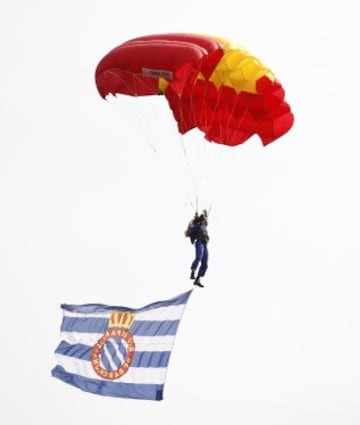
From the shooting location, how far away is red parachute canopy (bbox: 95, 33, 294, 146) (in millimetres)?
42938

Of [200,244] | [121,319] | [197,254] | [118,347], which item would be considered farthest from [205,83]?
[118,347]

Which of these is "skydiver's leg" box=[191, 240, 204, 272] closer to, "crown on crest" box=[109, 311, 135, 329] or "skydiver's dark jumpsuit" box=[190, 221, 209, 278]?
"skydiver's dark jumpsuit" box=[190, 221, 209, 278]

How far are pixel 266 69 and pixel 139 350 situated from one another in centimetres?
760

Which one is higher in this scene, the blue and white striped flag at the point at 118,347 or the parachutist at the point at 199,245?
the parachutist at the point at 199,245

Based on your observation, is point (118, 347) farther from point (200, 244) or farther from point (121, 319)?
point (200, 244)

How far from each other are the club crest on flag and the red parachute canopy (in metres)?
5.51

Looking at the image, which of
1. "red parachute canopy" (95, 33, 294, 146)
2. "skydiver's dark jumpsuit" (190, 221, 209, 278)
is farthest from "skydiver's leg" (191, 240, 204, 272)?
"red parachute canopy" (95, 33, 294, 146)

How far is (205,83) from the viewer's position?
44.5 meters

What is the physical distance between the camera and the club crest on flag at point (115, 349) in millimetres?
42188

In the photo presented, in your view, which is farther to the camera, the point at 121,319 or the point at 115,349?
the point at 121,319

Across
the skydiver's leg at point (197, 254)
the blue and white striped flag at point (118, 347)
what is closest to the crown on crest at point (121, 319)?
the blue and white striped flag at point (118, 347)

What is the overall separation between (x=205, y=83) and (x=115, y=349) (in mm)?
7157

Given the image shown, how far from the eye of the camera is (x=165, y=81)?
145ft

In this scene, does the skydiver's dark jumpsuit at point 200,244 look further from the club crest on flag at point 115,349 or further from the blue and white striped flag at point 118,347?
the club crest on flag at point 115,349
